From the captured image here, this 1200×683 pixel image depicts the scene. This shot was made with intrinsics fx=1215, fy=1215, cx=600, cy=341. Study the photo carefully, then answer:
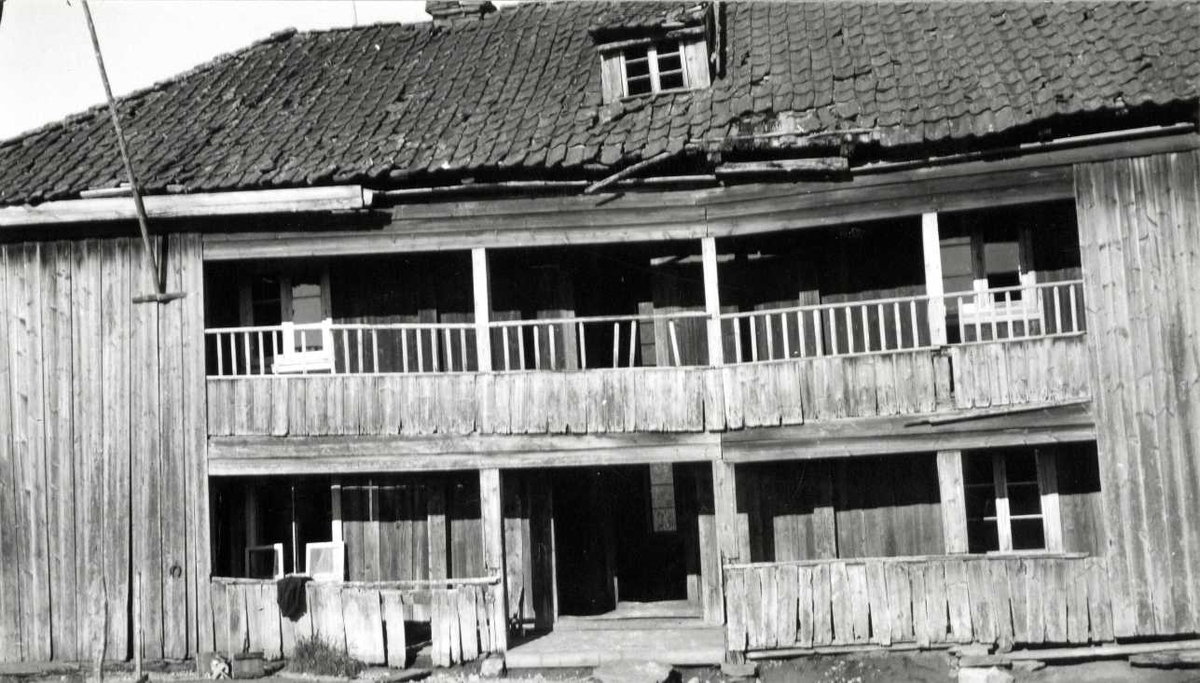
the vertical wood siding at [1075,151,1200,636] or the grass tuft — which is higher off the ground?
the vertical wood siding at [1075,151,1200,636]

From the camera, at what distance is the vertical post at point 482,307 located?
16766mm

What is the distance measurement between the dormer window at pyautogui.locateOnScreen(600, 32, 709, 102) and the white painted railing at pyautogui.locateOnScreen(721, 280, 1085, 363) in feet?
12.3

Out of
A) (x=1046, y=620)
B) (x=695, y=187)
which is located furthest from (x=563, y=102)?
(x=1046, y=620)

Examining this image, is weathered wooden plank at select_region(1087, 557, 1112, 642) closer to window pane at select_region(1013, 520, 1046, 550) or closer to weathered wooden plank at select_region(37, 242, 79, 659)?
window pane at select_region(1013, 520, 1046, 550)

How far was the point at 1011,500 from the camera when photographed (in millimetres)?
17078

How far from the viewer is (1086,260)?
611 inches

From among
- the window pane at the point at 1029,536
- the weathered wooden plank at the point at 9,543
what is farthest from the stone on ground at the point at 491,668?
the window pane at the point at 1029,536

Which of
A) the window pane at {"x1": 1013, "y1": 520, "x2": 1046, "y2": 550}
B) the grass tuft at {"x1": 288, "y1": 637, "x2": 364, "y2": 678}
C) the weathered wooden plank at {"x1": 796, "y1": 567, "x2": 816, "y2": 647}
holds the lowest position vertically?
the grass tuft at {"x1": 288, "y1": 637, "x2": 364, "y2": 678}

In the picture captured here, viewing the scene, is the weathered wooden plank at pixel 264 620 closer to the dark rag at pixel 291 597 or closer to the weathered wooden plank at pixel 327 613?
the dark rag at pixel 291 597

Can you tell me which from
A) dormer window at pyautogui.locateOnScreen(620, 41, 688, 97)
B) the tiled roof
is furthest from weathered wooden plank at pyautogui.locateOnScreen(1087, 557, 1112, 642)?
dormer window at pyautogui.locateOnScreen(620, 41, 688, 97)

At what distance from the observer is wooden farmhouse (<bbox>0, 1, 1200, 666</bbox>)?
1544 centimetres

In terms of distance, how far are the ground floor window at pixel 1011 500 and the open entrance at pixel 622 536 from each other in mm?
4074

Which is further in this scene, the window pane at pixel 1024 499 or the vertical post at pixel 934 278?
the window pane at pixel 1024 499

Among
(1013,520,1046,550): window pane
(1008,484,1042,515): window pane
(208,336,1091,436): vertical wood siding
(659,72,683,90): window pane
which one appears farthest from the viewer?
(659,72,683,90): window pane
